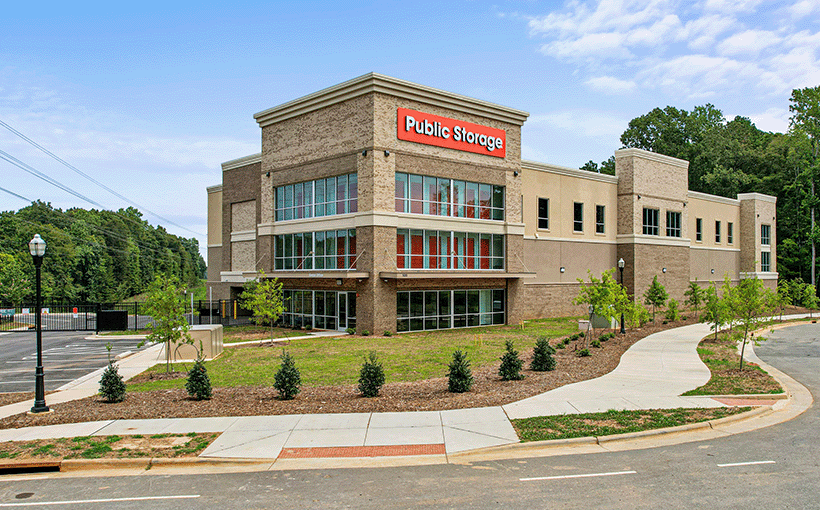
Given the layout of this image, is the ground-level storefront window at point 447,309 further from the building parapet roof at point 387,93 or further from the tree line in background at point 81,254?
the tree line in background at point 81,254

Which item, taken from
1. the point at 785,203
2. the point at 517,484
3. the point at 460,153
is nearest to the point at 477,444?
the point at 517,484

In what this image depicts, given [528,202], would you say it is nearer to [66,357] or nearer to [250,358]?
[250,358]

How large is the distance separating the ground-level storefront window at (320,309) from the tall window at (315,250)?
1713mm

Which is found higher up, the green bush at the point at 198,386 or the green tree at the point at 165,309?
the green tree at the point at 165,309

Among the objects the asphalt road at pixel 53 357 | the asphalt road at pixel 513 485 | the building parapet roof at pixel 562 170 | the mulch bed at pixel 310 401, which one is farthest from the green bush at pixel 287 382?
the building parapet roof at pixel 562 170

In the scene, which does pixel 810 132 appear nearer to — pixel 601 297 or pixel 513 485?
pixel 601 297

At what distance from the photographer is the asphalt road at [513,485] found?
7926 mm

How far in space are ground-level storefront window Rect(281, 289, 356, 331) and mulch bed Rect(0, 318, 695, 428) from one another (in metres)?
16.1

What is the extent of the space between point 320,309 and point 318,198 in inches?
268

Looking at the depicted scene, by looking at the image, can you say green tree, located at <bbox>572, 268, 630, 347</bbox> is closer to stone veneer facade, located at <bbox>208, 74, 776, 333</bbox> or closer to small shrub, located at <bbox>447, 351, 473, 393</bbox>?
stone veneer facade, located at <bbox>208, 74, 776, 333</bbox>

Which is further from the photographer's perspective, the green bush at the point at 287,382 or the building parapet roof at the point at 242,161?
the building parapet roof at the point at 242,161

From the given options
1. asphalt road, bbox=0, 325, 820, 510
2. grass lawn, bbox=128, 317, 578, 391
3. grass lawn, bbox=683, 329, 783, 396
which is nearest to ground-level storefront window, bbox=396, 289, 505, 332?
grass lawn, bbox=128, 317, 578, 391

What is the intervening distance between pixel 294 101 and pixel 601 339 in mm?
22293

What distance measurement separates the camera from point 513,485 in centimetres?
854
